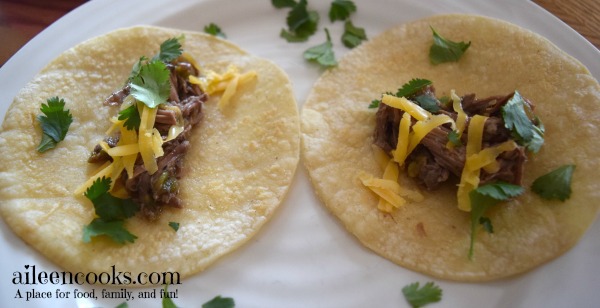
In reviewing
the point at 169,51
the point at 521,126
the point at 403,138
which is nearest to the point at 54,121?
the point at 169,51

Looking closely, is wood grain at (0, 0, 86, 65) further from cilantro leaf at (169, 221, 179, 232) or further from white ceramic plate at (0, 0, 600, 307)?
cilantro leaf at (169, 221, 179, 232)

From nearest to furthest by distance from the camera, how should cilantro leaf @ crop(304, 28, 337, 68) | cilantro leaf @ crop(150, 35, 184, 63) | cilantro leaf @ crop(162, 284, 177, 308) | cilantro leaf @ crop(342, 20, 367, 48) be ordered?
cilantro leaf @ crop(162, 284, 177, 308)
cilantro leaf @ crop(150, 35, 184, 63)
cilantro leaf @ crop(304, 28, 337, 68)
cilantro leaf @ crop(342, 20, 367, 48)

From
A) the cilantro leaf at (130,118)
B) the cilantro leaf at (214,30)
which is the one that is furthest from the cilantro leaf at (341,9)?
the cilantro leaf at (130,118)

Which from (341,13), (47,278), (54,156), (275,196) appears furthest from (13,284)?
(341,13)

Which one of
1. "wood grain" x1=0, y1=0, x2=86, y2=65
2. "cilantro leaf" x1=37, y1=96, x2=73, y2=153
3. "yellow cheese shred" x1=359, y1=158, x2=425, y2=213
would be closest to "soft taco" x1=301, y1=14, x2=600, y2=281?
"yellow cheese shred" x1=359, y1=158, x2=425, y2=213

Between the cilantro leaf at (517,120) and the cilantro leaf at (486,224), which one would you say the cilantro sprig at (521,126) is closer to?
the cilantro leaf at (517,120)

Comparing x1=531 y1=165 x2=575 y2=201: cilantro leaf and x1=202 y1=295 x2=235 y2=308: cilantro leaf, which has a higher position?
x1=531 y1=165 x2=575 y2=201: cilantro leaf
